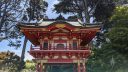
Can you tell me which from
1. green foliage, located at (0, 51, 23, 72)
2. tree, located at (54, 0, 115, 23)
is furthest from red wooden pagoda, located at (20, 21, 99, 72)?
tree, located at (54, 0, 115, 23)

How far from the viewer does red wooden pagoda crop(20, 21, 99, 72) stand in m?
24.9

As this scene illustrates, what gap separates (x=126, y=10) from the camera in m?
35.2

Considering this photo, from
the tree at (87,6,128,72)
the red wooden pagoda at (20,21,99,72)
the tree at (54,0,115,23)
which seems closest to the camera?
the red wooden pagoda at (20,21,99,72)

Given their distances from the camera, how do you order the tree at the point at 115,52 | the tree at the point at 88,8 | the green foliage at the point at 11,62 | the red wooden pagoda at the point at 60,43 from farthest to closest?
the tree at the point at 88,8
the green foliage at the point at 11,62
the tree at the point at 115,52
the red wooden pagoda at the point at 60,43

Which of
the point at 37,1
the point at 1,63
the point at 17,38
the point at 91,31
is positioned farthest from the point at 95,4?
the point at 91,31

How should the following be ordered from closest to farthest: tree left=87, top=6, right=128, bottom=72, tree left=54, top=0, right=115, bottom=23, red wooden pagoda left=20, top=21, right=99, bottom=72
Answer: red wooden pagoda left=20, top=21, right=99, bottom=72 → tree left=87, top=6, right=128, bottom=72 → tree left=54, top=0, right=115, bottom=23

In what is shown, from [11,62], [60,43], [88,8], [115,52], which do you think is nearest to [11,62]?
[11,62]

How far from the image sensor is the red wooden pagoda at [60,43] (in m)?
24.9

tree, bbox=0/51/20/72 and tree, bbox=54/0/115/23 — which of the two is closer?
tree, bbox=0/51/20/72

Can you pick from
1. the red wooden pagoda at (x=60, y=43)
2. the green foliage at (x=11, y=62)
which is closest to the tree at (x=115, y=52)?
the red wooden pagoda at (x=60, y=43)

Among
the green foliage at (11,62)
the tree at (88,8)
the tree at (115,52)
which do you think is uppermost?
the tree at (88,8)

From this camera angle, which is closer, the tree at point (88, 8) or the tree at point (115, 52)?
the tree at point (115, 52)

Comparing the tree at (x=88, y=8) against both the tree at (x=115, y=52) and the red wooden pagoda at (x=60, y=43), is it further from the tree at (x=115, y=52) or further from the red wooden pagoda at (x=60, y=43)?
the red wooden pagoda at (x=60, y=43)

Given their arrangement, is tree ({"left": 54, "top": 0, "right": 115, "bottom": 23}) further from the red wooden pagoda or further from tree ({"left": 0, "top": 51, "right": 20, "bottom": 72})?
the red wooden pagoda
